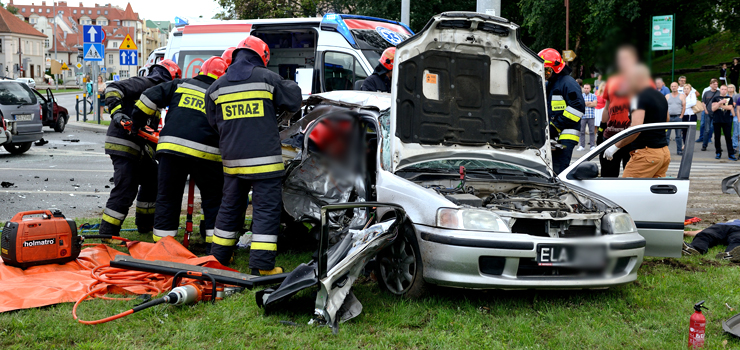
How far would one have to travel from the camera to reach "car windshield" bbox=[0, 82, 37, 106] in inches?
582

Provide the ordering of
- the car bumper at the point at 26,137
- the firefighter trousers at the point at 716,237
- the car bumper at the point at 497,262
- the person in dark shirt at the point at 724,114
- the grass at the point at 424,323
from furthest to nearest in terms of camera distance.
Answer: the person in dark shirt at the point at 724,114
the car bumper at the point at 26,137
the firefighter trousers at the point at 716,237
the car bumper at the point at 497,262
the grass at the point at 424,323

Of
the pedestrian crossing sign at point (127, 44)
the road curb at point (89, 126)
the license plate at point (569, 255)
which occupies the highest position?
the pedestrian crossing sign at point (127, 44)

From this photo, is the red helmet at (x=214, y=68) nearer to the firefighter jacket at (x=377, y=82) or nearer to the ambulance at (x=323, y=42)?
the firefighter jacket at (x=377, y=82)

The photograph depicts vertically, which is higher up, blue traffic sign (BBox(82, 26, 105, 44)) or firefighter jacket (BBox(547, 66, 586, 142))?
blue traffic sign (BBox(82, 26, 105, 44))

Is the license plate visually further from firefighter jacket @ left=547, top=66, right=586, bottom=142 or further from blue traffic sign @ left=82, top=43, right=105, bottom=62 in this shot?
blue traffic sign @ left=82, top=43, right=105, bottom=62

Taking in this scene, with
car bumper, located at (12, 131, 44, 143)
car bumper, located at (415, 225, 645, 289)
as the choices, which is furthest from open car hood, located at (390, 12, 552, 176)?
car bumper, located at (12, 131, 44, 143)

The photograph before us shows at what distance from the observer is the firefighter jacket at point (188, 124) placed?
5.57 meters

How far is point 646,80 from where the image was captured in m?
2.69

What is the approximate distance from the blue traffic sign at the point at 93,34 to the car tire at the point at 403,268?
18155 mm

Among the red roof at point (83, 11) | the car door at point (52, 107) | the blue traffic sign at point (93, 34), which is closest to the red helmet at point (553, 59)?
the car door at point (52, 107)

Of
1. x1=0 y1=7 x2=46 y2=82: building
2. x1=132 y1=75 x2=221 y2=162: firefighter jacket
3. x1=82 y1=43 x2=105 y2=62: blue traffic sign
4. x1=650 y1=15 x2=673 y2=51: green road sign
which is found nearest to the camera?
x1=650 y1=15 x2=673 y2=51: green road sign

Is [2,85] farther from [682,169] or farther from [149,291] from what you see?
[682,169]

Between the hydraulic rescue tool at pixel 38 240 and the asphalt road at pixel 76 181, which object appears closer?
the hydraulic rescue tool at pixel 38 240

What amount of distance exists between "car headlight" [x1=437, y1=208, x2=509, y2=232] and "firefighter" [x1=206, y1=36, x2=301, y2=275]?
1530 millimetres
